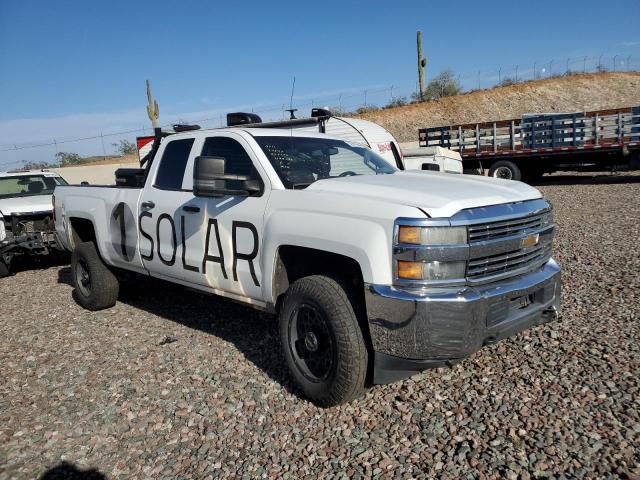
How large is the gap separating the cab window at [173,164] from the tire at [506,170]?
1391 centimetres

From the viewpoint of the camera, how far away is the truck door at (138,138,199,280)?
4.41 m

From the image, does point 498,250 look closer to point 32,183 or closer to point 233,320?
point 233,320

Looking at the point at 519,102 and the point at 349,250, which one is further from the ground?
the point at 519,102

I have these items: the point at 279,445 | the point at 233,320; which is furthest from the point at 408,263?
the point at 233,320

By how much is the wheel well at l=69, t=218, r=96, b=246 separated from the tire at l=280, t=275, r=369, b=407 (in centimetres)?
370

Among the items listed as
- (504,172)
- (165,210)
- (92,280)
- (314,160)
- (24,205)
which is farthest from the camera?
(504,172)

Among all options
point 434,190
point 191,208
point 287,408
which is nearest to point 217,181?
point 191,208

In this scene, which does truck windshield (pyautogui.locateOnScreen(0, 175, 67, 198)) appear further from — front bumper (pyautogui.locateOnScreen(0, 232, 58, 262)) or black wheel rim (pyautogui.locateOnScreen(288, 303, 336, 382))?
black wheel rim (pyautogui.locateOnScreen(288, 303, 336, 382))

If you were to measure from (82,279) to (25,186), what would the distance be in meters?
4.78

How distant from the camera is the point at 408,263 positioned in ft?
9.25

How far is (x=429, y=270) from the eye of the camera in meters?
2.81

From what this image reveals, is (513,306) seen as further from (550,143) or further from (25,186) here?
(550,143)

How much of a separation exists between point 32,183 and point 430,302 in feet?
30.7

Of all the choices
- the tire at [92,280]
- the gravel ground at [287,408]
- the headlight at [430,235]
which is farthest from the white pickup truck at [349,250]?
the tire at [92,280]
